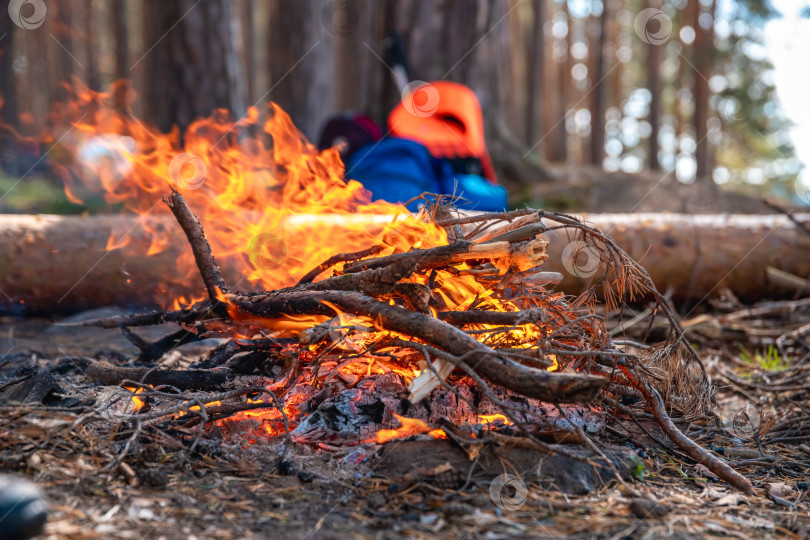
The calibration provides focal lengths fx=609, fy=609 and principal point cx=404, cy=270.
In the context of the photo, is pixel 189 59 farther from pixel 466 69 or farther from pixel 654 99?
pixel 654 99

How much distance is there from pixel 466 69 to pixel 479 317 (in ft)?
22.9

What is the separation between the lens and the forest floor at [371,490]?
1820 millimetres

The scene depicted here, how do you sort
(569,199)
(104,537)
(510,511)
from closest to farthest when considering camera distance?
(104,537), (510,511), (569,199)

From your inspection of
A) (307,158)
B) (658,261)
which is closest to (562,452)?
(307,158)

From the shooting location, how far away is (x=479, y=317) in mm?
2555

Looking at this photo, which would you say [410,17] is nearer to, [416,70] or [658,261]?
[416,70]

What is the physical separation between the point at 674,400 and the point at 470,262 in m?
1.20

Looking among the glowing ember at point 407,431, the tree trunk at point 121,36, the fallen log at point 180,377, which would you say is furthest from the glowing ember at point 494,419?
the tree trunk at point 121,36

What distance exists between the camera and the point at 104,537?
5.43ft

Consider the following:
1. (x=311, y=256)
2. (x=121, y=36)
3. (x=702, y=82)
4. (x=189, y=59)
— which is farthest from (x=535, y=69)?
(x=311, y=256)

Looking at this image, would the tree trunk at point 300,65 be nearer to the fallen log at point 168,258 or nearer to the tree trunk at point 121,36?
the fallen log at point 168,258

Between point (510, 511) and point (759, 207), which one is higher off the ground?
point (759, 207)

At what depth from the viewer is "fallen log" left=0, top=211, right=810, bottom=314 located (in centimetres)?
467

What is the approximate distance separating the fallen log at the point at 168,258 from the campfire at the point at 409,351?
1.21m
